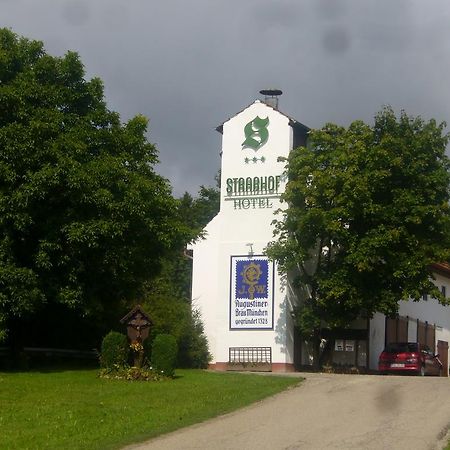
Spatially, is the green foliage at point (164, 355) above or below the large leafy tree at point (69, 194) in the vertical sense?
below

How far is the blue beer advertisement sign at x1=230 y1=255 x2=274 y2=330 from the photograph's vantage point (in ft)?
133

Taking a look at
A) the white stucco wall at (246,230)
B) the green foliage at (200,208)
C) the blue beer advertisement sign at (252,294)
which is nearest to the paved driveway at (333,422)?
the white stucco wall at (246,230)

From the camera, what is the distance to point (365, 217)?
1457 inches

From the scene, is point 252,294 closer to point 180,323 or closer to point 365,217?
point 180,323

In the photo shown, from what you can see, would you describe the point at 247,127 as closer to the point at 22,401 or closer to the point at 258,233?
the point at 258,233

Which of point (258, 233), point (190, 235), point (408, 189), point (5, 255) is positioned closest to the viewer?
point (5, 255)

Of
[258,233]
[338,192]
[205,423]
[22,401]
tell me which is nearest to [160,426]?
[205,423]

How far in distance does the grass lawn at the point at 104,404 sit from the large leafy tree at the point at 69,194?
3.47 meters

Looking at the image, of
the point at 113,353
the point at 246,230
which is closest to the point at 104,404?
the point at 113,353

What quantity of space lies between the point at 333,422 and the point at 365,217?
60.9 feet

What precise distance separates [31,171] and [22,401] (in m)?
10.0

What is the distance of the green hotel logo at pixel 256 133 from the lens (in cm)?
4150

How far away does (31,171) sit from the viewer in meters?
30.5

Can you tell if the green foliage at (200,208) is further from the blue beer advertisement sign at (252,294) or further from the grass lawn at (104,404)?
the grass lawn at (104,404)
